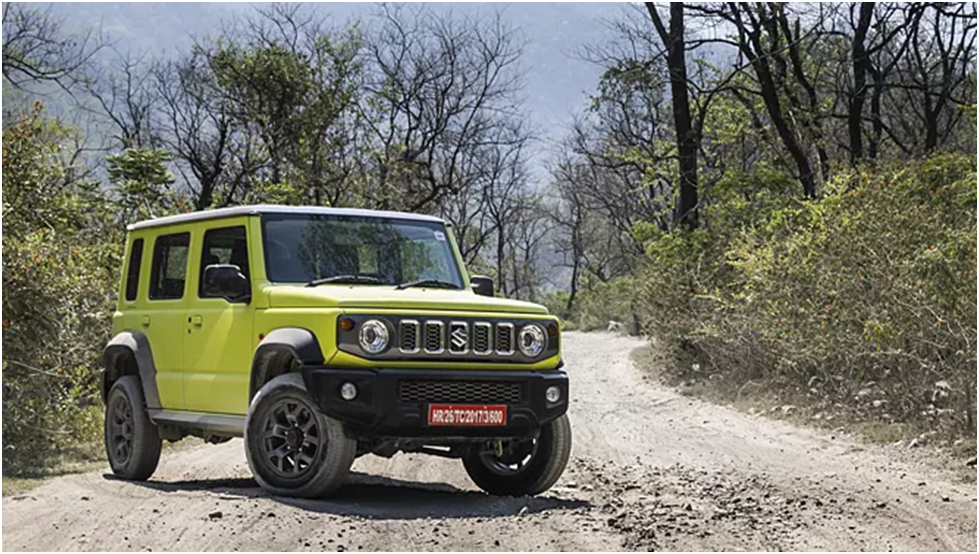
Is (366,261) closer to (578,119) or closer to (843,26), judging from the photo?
(843,26)

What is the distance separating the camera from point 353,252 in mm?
8914

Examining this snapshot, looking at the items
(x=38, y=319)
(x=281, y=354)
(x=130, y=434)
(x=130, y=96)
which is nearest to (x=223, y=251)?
(x=281, y=354)

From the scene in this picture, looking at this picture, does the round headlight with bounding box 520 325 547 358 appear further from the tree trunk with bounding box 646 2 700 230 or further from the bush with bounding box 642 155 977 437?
the tree trunk with bounding box 646 2 700 230

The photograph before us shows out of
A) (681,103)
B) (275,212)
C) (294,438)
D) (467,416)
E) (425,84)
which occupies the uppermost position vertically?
(425,84)

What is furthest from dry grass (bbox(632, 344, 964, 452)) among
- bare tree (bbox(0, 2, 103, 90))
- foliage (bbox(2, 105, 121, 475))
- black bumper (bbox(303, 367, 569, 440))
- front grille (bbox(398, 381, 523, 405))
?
bare tree (bbox(0, 2, 103, 90))

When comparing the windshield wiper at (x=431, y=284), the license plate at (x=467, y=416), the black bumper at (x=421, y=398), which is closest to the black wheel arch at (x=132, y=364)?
the windshield wiper at (x=431, y=284)

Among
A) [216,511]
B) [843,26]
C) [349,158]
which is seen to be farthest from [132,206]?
[216,511]

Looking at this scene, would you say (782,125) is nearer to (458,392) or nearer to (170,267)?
(170,267)

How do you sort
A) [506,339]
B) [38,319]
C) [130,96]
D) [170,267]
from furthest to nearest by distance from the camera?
[130,96], [38,319], [170,267], [506,339]

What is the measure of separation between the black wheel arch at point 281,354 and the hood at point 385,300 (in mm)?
236

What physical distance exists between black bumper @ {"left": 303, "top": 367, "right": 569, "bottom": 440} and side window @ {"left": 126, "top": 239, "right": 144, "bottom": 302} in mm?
3085

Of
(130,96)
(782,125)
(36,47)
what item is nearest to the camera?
(782,125)

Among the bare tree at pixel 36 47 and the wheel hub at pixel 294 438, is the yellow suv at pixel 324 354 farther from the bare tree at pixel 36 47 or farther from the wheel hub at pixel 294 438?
the bare tree at pixel 36 47

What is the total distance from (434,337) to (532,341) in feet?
2.50
